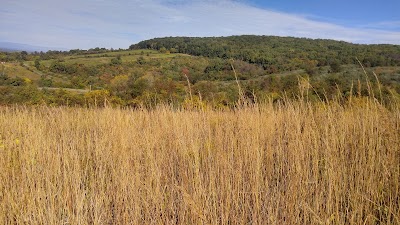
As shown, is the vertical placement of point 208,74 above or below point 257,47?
below

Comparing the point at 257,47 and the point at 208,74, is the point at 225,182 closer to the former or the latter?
the point at 208,74

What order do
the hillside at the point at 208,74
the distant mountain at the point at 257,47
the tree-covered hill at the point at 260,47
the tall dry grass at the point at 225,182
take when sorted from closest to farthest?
the tall dry grass at the point at 225,182 < the hillside at the point at 208,74 < the tree-covered hill at the point at 260,47 < the distant mountain at the point at 257,47

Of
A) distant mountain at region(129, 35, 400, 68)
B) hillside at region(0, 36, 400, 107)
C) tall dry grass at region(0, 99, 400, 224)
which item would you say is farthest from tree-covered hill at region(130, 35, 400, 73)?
tall dry grass at region(0, 99, 400, 224)

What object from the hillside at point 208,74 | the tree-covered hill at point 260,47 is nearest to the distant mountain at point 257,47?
the tree-covered hill at point 260,47

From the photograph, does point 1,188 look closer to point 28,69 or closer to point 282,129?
Result: point 282,129

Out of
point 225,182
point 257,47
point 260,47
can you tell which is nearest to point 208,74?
point 225,182

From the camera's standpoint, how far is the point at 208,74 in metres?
34.0

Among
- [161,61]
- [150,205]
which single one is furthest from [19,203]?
[161,61]

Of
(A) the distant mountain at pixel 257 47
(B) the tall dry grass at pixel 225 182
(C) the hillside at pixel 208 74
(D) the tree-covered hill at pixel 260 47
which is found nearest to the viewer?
(B) the tall dry grass at pixel 225 182

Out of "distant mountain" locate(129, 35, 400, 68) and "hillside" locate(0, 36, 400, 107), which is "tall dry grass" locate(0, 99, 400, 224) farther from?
"distant mountain" locate(129, 35, 400, 68)

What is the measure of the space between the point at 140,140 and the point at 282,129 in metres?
1.61

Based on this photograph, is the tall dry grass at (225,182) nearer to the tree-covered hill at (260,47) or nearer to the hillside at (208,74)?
the hillside at (208,74)

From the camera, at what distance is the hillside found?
34.8ft

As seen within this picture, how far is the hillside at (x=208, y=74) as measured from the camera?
10.6 metres
